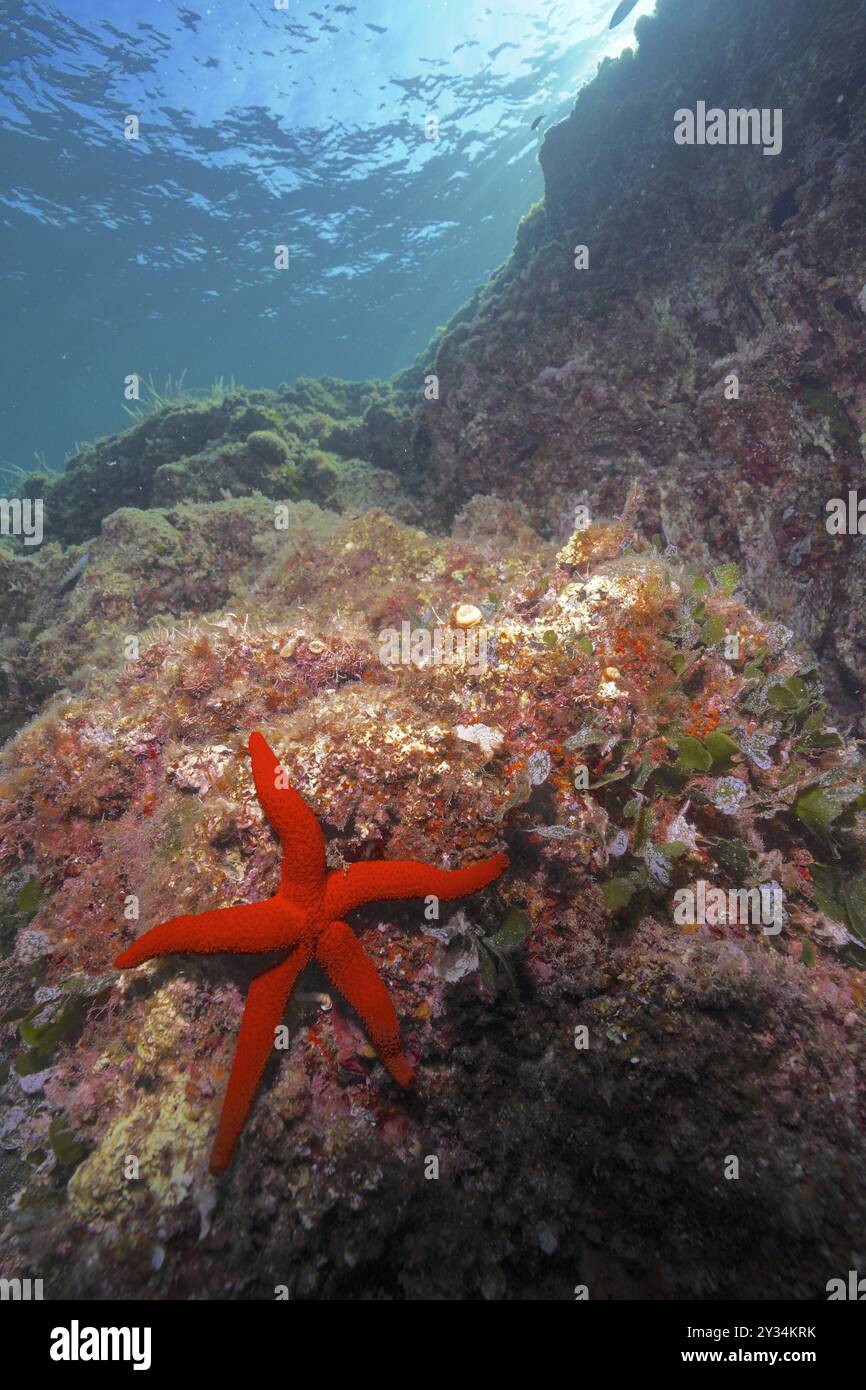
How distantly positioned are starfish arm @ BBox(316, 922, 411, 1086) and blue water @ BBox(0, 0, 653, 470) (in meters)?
16.1

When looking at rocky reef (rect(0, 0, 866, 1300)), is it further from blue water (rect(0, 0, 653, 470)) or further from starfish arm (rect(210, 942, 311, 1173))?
blue water (rect(0, 0, 653, 470))

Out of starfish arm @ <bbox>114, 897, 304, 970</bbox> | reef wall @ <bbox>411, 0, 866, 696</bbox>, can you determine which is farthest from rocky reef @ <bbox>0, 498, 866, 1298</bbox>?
reef wall @ <bbox>411, 0, 866, 696</bbox>

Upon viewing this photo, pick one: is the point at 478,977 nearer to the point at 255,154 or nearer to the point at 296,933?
the point at 296,933

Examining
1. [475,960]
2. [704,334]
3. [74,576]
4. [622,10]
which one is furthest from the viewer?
[622,10]

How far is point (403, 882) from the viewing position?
8.43 feet

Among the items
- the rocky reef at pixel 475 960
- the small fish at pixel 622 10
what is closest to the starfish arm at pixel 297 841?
the rocky reef at pixel 475 960

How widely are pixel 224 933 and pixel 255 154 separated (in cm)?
3756

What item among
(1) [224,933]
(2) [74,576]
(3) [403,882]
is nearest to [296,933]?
(1) [224,933]

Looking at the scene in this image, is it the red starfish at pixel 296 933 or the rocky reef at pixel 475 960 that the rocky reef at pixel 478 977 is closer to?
the rocky reef at pixel 475 960

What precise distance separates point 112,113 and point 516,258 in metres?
23.0

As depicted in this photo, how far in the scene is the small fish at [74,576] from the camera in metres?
7.53

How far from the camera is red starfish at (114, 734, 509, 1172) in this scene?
2.43 metres
